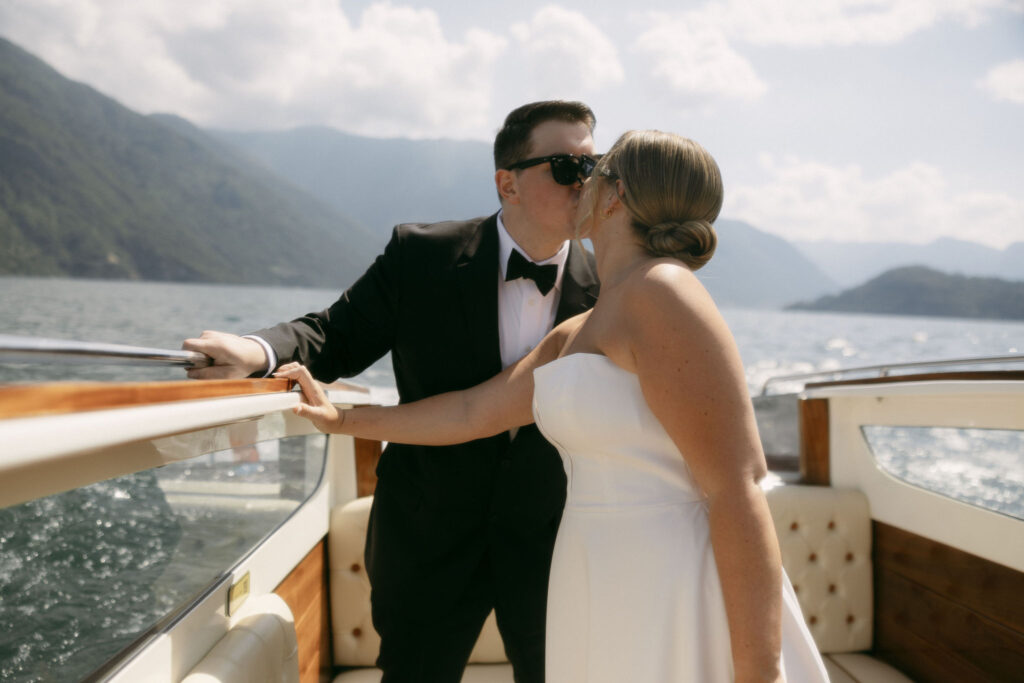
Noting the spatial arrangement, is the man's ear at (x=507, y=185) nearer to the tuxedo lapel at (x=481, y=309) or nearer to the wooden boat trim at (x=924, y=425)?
the tuxedo lapel at (x=481, y=309)

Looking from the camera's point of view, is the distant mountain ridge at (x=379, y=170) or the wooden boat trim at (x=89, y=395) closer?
the wooden boat trim at (x=89, y=395)

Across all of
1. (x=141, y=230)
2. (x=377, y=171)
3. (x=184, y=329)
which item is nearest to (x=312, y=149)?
(x=377, y=171)

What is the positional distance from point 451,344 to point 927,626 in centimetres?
197

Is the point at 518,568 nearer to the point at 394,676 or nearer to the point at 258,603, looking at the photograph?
the point at 394,676

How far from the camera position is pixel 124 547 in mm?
2107

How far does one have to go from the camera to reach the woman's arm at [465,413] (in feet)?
5.10

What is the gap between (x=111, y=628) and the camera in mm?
1569

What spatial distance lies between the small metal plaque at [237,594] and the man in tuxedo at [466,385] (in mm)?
315

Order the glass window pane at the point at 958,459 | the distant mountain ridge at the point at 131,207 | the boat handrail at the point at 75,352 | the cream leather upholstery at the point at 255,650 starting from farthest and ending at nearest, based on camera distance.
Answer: the distant mountain ridge at the point at 131,207 < the glass window pane at the point at 958,459 < the cream leather upholstery at the point at 255,650 < the boat handrail at the point at 75,352

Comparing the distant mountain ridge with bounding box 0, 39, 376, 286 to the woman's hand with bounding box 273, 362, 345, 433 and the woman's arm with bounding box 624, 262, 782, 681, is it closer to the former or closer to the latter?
the woman's hand with bounding box 273, 362, 345, 433

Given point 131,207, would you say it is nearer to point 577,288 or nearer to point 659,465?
point 577,288

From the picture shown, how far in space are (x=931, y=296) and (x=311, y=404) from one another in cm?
9429

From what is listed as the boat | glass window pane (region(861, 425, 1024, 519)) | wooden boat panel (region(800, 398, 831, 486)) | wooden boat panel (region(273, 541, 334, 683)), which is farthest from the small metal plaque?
glass window pane (region(861, 425, 1024, 519))

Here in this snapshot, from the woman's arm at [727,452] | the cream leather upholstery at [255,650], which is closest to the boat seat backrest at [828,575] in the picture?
the woman's arm at [727,452]
